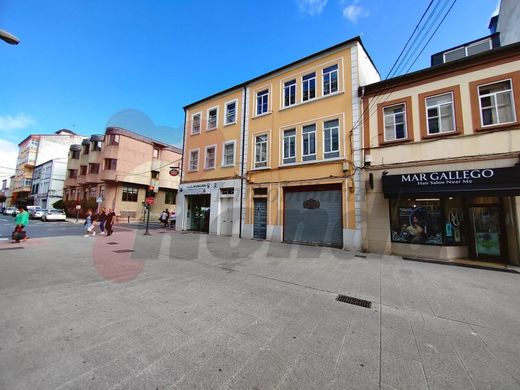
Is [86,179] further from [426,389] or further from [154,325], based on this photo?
[426,389]

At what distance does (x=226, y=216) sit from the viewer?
1570 centimetres

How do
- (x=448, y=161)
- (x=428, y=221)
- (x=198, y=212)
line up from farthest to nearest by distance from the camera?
1. (x=198, y=212)
2. (x=428, y=221)
3. (x=448, y=161)

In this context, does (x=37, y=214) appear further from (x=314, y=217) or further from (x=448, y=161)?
(x=448, y=161)

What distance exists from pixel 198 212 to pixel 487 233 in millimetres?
17188

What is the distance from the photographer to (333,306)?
4.36 meters

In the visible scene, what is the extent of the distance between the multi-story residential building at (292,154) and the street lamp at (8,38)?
1060 centimetres

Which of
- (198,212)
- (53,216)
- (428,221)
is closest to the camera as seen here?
(428,221)

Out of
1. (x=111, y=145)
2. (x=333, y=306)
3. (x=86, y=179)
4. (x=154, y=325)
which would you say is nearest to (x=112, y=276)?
(x=154, y=325)

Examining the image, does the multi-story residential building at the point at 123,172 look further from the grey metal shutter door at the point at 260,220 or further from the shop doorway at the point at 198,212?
the grey metal shutter door at the point at 260,220

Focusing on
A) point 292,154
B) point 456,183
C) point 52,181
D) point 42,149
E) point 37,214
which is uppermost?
point 42,149

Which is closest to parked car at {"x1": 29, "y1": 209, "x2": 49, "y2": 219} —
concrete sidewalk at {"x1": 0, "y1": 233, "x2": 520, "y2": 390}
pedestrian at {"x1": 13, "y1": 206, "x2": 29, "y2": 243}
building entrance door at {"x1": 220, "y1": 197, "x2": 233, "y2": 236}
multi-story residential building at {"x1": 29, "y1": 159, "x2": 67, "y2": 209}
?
multi-story residential building at {"x1": 29, "y1": 159, "x2": 67, "y2": 209}

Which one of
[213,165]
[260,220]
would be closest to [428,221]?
[260,220]

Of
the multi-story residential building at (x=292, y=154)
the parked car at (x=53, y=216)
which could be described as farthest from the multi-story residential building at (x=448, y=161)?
the parked car at (x=53, y=216)

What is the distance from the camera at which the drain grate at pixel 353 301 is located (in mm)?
4517
